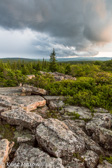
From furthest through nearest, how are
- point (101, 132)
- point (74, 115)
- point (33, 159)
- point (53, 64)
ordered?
point (53, 64) → point (74, 115) → point (101, 132) → point (33, 159)

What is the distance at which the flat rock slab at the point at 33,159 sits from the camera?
153 inches

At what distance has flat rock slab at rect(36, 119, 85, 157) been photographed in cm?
455

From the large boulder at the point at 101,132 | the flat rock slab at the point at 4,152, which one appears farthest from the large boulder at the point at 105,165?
the flat rock slab at the point at 4,152

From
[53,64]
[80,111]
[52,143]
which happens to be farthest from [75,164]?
[53,64]

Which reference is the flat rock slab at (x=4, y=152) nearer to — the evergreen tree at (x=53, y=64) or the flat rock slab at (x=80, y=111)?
the flat rock slab at (x=80, y=111)

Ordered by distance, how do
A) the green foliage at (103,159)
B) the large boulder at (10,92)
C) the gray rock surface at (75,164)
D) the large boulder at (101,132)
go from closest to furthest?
the gray rock surface at (75,164)
the green foliage at (103,159)
the large boulder at (101,132)
the large boulder at (10,92)

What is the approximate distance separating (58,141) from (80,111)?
4.44 m

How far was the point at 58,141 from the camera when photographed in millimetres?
4867

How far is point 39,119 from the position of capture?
6.61 m

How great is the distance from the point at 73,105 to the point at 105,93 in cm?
417

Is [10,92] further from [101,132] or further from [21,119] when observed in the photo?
[101,132]

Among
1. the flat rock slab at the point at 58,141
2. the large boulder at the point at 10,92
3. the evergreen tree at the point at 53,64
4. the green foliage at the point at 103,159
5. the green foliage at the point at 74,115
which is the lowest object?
the green foliage at the point at 103,159

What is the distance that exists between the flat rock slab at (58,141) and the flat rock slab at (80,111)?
286 centimetres

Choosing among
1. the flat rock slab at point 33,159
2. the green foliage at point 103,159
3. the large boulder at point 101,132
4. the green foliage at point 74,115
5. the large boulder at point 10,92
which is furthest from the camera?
the large boulder at point 10,92
